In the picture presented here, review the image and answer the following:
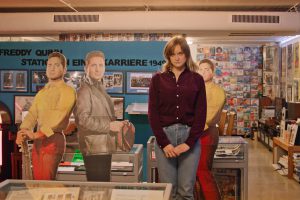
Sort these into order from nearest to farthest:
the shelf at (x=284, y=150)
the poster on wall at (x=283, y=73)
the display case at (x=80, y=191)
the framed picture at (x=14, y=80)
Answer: the display case at (x=80, y=191) → the framed picture at (x=14, y=80) → the shelf at (x=284, y=150) → the poster on wall at (x=283, y=73)

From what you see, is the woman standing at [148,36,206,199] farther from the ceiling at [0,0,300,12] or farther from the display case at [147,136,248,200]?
the ceiling at [0,0,300,12]

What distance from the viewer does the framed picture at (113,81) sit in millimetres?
4609

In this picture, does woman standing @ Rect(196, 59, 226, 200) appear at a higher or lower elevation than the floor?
higher

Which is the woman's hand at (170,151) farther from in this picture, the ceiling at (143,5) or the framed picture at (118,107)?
the ceiling at (143,5)

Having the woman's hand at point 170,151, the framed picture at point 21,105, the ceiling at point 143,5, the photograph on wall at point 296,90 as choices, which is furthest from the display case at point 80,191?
the photograph on wall at point 296,90

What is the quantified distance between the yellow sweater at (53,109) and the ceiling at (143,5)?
6.28ft

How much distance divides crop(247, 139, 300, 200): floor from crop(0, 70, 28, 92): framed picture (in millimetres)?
3335

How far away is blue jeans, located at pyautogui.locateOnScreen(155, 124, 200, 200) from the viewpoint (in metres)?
3.48

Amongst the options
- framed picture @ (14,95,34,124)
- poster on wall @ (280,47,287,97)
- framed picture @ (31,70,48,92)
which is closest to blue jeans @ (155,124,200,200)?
framed picture @ (31,70,48,92)

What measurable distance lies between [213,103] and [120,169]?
119 centimetres

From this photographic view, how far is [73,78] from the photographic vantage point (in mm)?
4566

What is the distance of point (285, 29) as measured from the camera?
18.4 ft

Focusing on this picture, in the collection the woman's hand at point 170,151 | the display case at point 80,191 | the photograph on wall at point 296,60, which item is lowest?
the display case at point 80,191

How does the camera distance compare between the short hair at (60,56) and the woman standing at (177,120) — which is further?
the short hair at (60,56)
